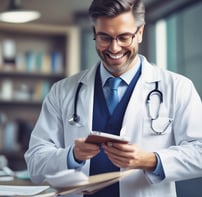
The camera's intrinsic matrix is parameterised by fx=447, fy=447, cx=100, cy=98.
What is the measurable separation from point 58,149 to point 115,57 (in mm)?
397

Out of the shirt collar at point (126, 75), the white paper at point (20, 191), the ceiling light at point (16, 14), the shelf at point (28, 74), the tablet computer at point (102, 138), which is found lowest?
the white paper at point (20, 191)

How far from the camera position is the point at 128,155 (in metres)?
1.41

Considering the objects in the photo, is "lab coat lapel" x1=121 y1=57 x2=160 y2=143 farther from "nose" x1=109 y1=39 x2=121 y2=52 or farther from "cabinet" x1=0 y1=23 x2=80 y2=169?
"cabinet" x1=0 y1=23 x2=80 y2=169

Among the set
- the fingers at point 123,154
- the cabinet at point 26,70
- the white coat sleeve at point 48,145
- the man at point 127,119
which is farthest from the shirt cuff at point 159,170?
the cabinet at point 26,70

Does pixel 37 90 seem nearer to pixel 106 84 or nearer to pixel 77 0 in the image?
pixel 77 0

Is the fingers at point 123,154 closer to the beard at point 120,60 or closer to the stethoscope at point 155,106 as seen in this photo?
the stethoscope at point 155,106

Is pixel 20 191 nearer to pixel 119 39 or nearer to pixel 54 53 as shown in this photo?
pixel 119 39

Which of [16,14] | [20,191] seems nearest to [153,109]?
[20,191]

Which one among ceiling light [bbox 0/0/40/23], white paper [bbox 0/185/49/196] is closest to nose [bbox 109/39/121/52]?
white paper [bbox 0/185/49/196]

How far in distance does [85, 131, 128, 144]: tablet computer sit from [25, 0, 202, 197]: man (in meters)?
0.09

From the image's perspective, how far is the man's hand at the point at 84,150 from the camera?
56.4 inches

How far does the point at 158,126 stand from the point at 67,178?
0.41m

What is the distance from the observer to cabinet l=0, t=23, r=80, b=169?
509 cm

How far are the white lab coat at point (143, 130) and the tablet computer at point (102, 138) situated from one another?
219 millimetres
